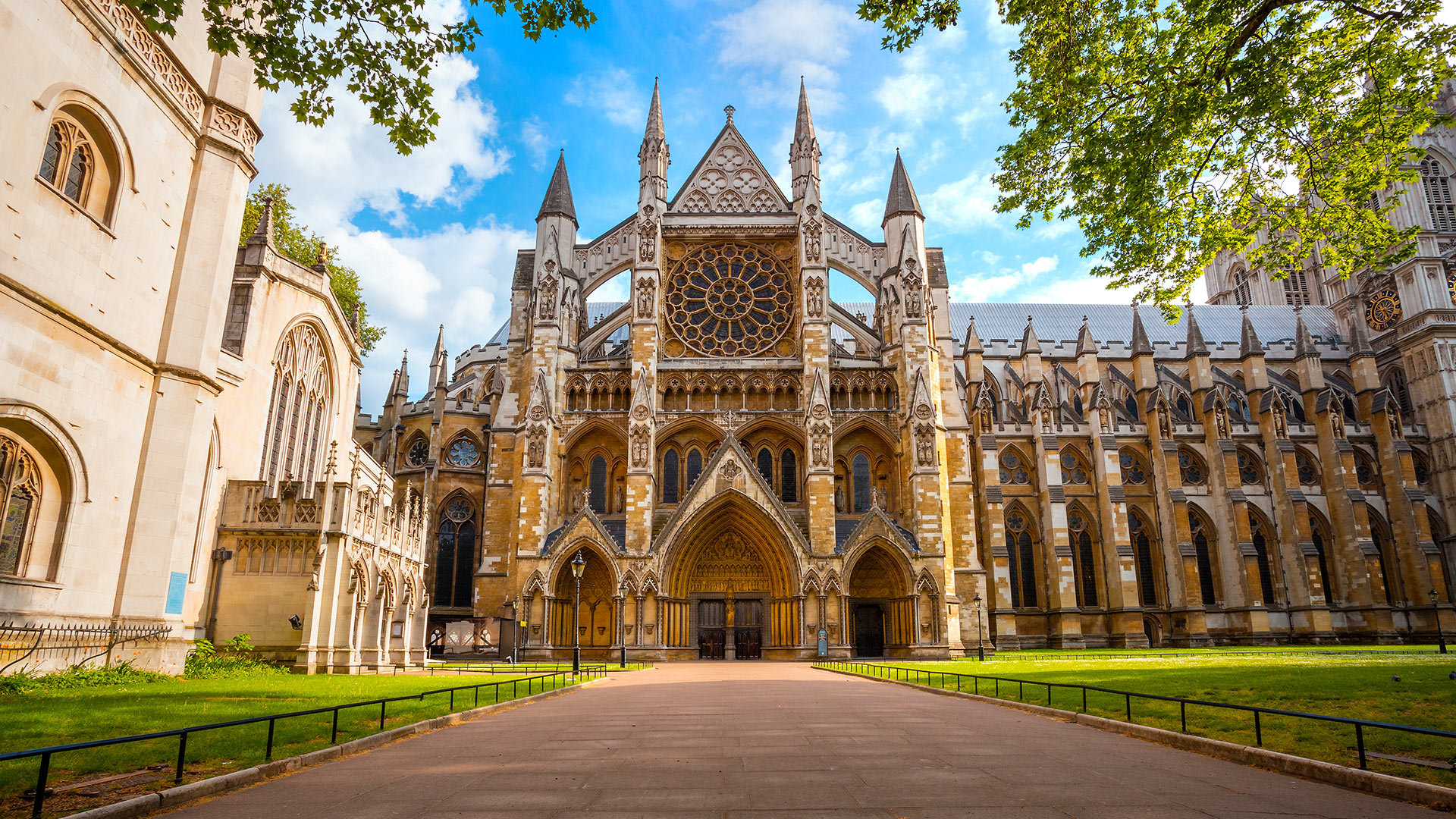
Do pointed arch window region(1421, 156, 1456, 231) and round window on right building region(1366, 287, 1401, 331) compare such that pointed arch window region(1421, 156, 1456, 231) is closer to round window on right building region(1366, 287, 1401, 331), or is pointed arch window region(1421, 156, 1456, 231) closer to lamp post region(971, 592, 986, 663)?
round window on right building region(1366, 287, 1401, 331)

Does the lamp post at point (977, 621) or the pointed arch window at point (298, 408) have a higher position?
the pointed arch window at point (298, 408)

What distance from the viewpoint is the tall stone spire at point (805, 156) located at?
3678 centimetres

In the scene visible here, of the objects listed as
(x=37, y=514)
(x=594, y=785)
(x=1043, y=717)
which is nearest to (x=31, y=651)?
(x=37, y=514)

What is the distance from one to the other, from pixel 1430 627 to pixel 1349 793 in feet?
164

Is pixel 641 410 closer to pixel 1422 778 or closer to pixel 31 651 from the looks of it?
pixel 31 651

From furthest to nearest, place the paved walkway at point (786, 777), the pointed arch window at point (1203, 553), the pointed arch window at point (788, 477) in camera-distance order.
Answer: the pointed arch window at point (1203, 553) < the pointed arch window at point (788, 477) < the paved walkway at point (786, 777)

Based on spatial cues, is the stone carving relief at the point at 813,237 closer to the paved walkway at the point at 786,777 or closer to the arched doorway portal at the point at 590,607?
the arched doorway portal at the point at 590,607

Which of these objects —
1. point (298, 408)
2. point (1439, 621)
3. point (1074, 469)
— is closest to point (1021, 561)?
point (1074, 469)

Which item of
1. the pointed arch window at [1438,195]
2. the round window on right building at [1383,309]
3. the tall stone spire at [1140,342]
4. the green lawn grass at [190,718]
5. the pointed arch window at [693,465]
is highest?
the pointed arch window at [1438,195]

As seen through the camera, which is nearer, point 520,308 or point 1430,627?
point 520,308

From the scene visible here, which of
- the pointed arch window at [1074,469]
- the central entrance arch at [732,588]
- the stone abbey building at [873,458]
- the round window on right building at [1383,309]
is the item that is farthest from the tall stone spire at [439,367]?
the round window on right building at [1383,309]

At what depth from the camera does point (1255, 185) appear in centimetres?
1379

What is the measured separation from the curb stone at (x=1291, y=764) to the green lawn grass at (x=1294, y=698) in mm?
381

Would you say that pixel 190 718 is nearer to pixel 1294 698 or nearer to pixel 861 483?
pixel 1294 698
